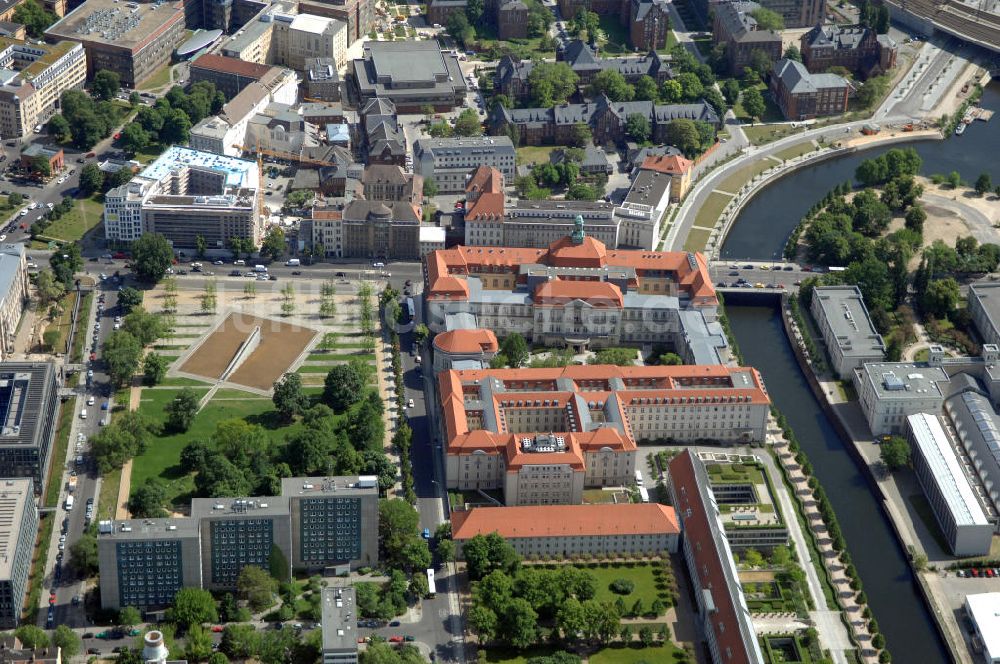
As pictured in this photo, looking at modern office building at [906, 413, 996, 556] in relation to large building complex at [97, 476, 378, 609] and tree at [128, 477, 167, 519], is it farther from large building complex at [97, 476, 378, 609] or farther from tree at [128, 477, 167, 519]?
tree at [128, 477, 167, 519]

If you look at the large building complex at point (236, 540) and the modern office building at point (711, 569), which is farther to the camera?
the large building complex at point (236, 540)

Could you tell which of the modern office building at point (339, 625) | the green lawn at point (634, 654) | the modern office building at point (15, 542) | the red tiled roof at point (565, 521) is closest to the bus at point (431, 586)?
the red tiled roof at point (565, 521)

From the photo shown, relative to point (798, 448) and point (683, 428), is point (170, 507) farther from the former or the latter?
point (798, 448)

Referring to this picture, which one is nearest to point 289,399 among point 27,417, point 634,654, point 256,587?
point 27,417

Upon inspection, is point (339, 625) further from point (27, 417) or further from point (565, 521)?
point (27, 417)

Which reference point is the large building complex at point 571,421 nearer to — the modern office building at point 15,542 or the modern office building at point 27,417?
the modern office building at point 27,417

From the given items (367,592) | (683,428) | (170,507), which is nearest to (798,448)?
(683,428)

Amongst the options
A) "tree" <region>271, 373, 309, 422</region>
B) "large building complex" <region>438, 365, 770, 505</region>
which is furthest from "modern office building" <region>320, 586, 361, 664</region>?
"tree" <region>271, 373, 309, 422</region>
